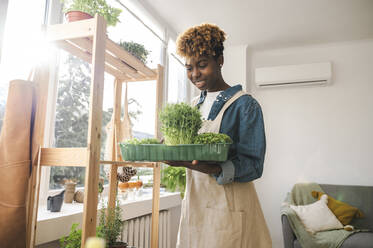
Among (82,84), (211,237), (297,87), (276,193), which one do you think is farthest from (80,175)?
(297,87)

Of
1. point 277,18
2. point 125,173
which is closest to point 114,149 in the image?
point 125,173

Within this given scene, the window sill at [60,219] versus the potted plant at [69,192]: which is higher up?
the potted plant at [69,192]

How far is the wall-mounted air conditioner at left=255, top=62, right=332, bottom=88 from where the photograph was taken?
150 inches

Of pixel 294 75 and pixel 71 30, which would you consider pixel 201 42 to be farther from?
pixel 294 75

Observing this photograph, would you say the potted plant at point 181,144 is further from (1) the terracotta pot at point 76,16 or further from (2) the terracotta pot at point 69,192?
(2) the terracotta pot at point 69,192

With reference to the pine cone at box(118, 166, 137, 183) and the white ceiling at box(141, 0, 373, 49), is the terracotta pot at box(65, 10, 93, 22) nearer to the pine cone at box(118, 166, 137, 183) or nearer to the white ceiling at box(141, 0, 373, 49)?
the pine cone at box(118, 166, 137, 183)

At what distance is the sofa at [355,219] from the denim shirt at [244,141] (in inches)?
84.3

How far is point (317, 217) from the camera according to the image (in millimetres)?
3023

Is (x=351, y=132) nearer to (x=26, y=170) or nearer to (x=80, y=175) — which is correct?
(x=80, y=175)

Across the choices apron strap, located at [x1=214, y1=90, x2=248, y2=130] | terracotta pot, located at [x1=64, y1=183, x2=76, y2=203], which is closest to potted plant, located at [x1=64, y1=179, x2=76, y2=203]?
terracotta pot, located at [x1=64, y1=183, x2=76, y2=203]

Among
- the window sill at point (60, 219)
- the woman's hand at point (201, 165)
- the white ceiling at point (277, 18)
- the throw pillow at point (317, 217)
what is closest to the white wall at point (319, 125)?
the white ceiling at point (277, 18)

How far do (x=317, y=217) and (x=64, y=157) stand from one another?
106 inches

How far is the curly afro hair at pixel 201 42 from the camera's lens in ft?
3.66

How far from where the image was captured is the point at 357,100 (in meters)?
3.83
